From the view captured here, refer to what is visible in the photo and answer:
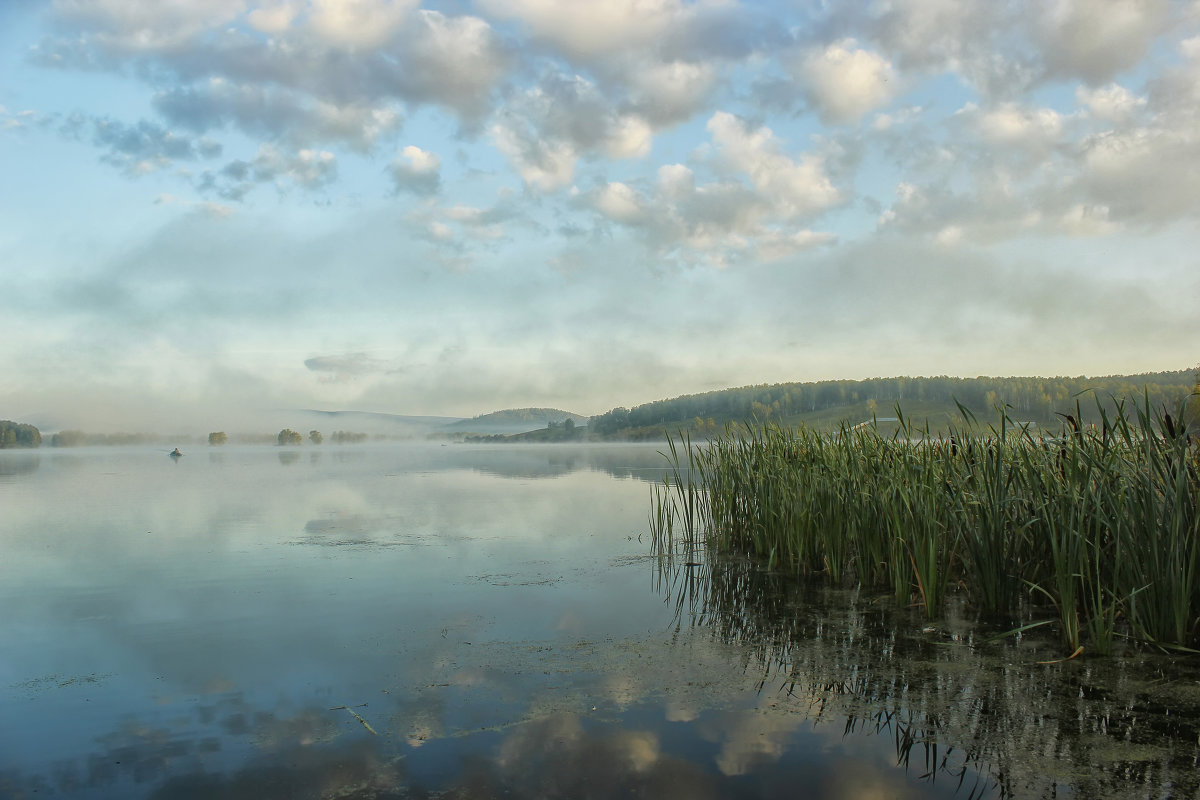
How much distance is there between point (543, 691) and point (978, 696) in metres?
3.01

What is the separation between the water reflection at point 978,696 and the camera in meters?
4.15

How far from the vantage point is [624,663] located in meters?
6.35

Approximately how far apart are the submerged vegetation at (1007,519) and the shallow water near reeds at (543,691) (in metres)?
0.42

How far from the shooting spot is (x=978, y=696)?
5289 millimetres

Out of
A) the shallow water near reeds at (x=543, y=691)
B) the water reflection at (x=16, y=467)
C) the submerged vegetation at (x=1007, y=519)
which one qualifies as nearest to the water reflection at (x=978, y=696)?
the shallow water near reeds at (x=543, y=691)

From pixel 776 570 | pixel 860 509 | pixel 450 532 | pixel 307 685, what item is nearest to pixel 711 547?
pixel 776 570

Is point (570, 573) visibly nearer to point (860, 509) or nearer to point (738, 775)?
point (860, 509)

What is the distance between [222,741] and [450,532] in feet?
31.6

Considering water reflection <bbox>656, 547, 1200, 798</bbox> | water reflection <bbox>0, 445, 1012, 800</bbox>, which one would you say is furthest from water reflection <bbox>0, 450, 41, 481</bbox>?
water reflection <bbox>656, 547, 1200, 798</bbox>

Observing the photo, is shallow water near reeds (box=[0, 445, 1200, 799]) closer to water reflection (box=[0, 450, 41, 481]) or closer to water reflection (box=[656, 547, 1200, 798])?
water reflection (box=[656, 547, 1200, 798])

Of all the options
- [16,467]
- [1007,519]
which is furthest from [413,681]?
[16,467]

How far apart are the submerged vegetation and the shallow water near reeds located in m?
0.42

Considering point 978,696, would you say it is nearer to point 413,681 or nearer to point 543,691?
point 543,691

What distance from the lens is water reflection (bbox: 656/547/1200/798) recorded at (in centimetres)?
415
